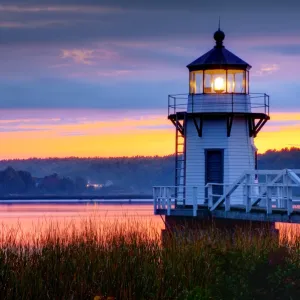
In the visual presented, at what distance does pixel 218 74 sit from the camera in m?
32.2

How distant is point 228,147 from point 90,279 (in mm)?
17453

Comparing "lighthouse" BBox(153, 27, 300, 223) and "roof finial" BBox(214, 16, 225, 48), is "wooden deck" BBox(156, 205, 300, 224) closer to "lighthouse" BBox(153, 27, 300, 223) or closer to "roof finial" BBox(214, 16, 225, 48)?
"lighthouse" BBox(153, 27, 300, 223)

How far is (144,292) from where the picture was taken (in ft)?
47.5

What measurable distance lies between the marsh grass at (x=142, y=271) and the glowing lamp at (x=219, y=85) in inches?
610

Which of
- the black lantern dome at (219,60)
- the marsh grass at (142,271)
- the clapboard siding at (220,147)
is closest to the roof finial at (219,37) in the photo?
the black lantern dome at (219,60)

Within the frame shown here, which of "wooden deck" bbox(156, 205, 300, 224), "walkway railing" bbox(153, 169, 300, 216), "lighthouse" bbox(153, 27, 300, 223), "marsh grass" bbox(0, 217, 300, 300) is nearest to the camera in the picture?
"marsh grass" bbox(0, 217, 300, 300)

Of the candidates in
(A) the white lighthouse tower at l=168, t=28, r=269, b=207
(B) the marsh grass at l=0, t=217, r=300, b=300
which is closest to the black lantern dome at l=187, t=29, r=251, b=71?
(A) the white lighthouse tower at l=168, t=28, r=269, b=207

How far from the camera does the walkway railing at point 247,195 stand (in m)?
22.5

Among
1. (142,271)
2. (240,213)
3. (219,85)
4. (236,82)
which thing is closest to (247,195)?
(240,213)

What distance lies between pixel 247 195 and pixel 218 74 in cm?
858

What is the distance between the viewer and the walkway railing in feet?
73.9

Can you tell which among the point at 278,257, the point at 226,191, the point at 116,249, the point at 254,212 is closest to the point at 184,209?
the point at 226,191

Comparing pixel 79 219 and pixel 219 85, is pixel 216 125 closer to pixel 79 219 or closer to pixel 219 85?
pixel 219 85

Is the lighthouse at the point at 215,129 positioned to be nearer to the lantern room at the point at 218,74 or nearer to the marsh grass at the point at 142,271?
the lantern room at the point at 218,74
